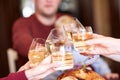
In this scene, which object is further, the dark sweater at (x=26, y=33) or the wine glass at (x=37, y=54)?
the dark sweater at (x=26, y=33)

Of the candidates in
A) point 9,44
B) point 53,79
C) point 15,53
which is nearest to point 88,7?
point 9,44

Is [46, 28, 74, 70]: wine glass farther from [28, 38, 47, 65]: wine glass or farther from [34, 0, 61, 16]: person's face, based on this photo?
[34, 0, 61, 16]: person's face

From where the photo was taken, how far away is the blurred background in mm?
3889

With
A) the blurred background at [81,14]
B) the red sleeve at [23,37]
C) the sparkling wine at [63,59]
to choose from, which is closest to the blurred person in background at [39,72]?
the sparkling wine at [63,59]

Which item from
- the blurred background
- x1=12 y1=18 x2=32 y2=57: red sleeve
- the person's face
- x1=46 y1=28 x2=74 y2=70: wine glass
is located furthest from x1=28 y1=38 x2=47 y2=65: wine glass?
the blurred background

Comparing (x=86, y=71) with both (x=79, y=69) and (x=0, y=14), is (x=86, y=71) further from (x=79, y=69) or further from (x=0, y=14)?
→ (x=0, y=14)

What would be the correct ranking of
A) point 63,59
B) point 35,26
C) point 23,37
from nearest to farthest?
point 63,59 < point 23,37 < point 35,26

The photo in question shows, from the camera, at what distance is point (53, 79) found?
1181 millimetres

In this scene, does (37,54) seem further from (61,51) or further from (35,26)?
(35,26)

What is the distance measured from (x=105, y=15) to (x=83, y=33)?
2.96 metres

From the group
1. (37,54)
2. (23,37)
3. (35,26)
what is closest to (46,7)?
(35,26)

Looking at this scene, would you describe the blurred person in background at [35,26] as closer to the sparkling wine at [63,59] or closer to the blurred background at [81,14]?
the sparkling wine at [63,59]

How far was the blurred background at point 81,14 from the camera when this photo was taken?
3.89 meters

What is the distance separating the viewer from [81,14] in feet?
13.3
